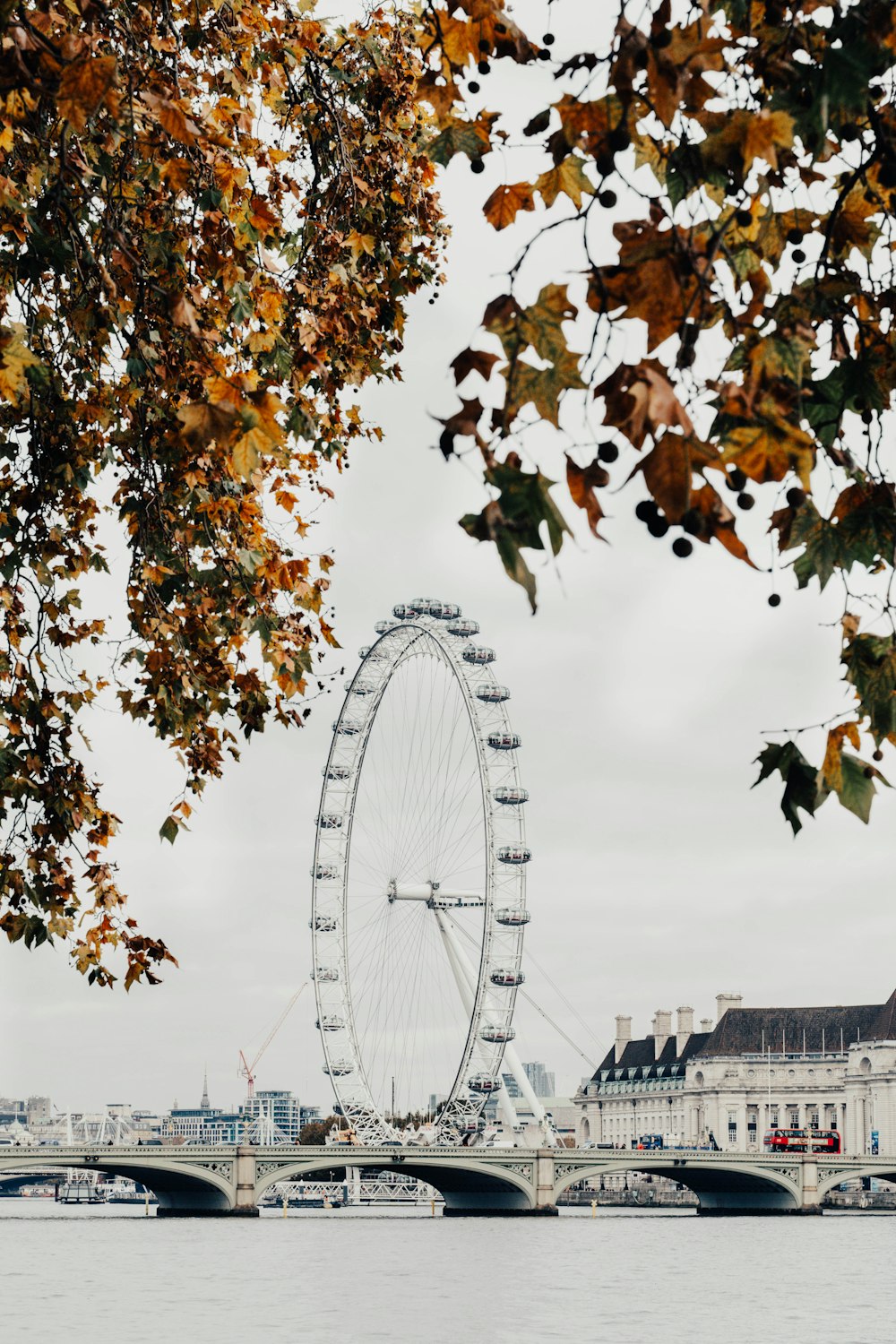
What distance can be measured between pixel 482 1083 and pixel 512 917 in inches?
283

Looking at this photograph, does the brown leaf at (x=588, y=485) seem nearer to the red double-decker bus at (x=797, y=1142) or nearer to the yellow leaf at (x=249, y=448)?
the yellow leaf at (x=249, y=448)

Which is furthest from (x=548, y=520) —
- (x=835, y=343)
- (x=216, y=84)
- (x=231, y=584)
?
(x=216, y=84)

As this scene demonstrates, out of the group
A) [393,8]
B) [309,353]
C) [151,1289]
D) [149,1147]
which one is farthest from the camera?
[149,1147]

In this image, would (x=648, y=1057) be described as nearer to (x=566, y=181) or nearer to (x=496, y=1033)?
(x=496, y=1033)

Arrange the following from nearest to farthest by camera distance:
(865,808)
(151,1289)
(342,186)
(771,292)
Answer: (865,808) → (771,292) → (342,186) → (151,1289)

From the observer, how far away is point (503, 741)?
250ft

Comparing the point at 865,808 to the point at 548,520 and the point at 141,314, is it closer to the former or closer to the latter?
the point at 548,520

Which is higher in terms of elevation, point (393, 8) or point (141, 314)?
point (393, 8)

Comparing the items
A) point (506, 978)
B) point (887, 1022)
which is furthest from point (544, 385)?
point (887, 1022)

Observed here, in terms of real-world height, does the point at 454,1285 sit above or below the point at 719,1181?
below

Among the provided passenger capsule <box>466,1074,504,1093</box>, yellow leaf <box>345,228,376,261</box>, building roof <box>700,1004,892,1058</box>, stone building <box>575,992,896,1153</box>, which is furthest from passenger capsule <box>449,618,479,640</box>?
building roof <box>700,1004,892,1058</box>

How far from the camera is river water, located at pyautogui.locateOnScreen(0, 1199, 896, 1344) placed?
42938 millimetres

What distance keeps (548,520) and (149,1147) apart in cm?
7629

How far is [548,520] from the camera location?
315cm
